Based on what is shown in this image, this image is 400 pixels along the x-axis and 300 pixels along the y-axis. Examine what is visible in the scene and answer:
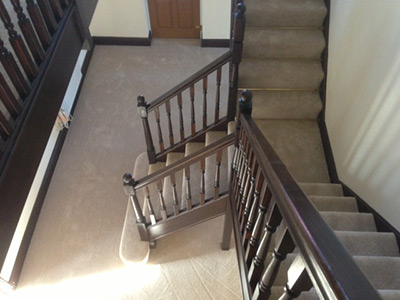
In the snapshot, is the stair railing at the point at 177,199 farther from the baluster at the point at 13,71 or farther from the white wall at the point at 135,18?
the white wall at the point at 135,18

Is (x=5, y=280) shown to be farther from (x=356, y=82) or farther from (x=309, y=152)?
(x=356, y=82)

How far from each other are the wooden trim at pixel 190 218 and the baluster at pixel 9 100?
4.72 ft

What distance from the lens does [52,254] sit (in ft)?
10.4

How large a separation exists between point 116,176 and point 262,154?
285 cm

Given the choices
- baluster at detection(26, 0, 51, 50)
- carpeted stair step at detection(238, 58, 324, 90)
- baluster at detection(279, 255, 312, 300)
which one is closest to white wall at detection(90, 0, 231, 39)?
carpeted stair step at detection(238, 58, 324, 90)

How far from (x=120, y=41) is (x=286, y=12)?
118 inches

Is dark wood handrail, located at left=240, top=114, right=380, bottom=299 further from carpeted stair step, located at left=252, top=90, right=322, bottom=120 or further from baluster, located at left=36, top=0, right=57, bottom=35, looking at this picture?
carpeted stair step, located at left=252, top=90, right=322, bottom=120

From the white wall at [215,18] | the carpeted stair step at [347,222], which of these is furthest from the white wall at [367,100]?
the white wall at [215,18]

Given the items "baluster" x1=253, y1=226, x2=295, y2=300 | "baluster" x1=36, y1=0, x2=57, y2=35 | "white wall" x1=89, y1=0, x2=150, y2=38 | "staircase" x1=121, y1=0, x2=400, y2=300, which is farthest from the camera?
"white wall" x1=89, y1=0, x2=150, y2=38

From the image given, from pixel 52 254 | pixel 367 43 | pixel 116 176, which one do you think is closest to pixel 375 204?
pixel 367 43

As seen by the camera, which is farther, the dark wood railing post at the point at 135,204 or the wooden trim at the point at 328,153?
the wooden trim at the point at 328,153

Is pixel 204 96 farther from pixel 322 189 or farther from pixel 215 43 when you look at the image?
pixel 215 43

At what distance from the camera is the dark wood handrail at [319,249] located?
57 cm

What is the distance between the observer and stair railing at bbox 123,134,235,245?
2.10 metres
